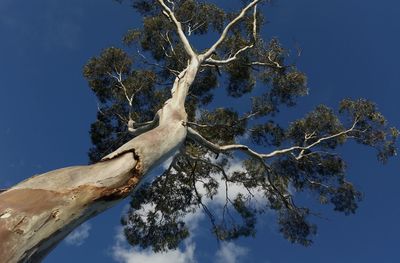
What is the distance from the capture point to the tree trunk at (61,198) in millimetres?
3344

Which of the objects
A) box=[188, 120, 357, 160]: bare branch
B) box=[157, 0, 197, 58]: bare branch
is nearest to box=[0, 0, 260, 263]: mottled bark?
box=[188, 120, 357, 160]: bare branch

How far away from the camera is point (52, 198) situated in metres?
3.77

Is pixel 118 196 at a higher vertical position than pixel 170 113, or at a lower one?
lower

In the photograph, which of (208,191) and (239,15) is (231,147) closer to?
(208,191)

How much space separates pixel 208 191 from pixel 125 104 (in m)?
3.01

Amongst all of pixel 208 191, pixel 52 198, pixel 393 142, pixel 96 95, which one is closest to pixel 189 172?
pixel 208 191

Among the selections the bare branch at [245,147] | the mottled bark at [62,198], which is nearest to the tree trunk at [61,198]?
the mottled bark at [62,198]

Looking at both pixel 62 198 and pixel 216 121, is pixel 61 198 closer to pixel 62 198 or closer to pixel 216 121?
pixel 62 198

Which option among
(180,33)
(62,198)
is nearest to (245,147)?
(180,33)

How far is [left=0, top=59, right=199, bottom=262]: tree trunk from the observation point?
334 cm

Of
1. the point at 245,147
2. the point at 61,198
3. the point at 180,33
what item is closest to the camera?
the point at 61,198

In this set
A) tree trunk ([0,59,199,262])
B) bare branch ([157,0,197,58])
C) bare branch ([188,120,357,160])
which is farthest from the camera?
bare branch ([157,0,197,58])

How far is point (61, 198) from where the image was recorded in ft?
12.6

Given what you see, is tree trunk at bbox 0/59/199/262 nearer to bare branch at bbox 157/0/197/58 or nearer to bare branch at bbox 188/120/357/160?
bare branch at bbox 188/120/357/160
